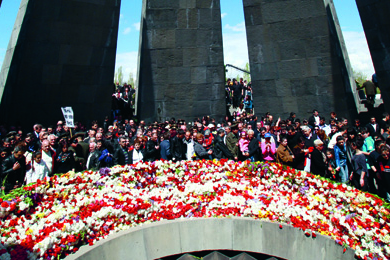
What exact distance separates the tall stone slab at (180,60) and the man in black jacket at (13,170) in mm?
8779

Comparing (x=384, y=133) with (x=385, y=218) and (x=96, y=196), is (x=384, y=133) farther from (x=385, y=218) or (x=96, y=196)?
(x=96, y=196)

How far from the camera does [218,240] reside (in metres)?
6.06

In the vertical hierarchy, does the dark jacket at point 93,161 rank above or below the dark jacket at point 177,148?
below

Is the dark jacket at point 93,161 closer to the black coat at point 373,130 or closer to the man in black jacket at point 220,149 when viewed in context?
the man in black jacket at point 220,149

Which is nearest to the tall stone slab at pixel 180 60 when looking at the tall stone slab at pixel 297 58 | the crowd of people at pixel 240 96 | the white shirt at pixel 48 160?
the tall stone slab at pixel 297 58

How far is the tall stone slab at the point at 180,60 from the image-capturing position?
51.2ft

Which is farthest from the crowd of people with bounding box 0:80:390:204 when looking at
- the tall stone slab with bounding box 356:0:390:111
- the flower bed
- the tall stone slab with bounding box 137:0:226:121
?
the tall stone slab with bounding box 137:0:226:121

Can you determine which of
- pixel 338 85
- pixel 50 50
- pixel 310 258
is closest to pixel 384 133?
pixel 338 85

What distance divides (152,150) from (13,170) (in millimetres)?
3181

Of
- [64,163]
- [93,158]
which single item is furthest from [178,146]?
[64,163]

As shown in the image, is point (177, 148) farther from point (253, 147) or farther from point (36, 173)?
point (36, 173)

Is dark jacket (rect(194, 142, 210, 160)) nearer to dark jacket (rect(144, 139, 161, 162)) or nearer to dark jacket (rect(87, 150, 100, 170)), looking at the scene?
dark jacket (rect(144, 139, 161, 162))

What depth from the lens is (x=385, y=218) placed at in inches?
232

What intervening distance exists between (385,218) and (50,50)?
11.9 m
